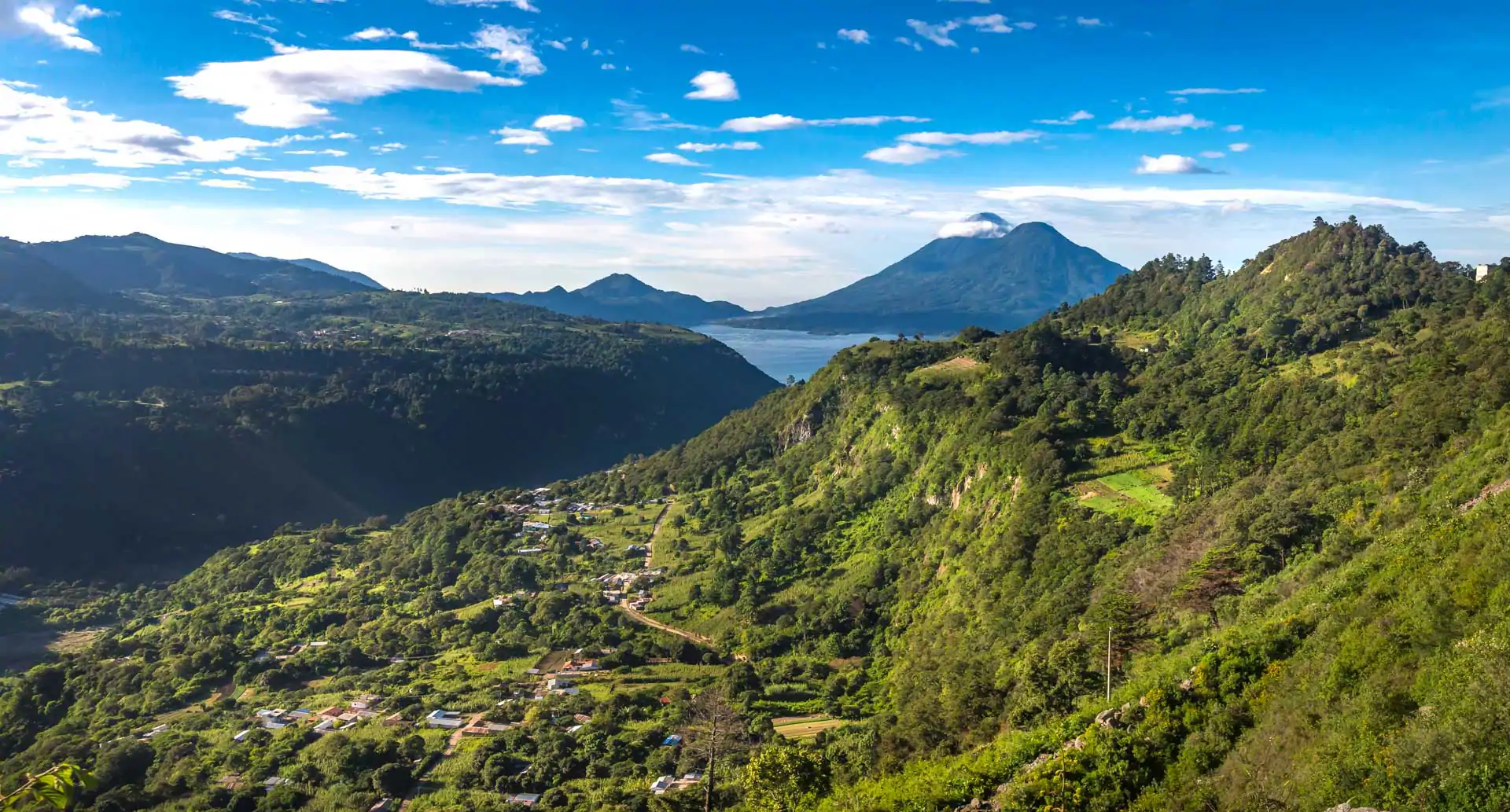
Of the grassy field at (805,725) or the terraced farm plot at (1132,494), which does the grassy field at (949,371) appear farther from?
the grassy field at (805,725)

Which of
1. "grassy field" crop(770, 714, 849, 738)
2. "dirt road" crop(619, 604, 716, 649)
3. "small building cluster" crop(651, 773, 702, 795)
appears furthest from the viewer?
"dirt road" crop(619, 604, 716, 649)

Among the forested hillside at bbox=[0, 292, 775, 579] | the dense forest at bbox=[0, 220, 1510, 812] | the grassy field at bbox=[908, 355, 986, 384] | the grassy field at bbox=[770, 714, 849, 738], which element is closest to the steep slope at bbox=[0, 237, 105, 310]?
the forested hillside at bbox=[0, 292, 775, 579]

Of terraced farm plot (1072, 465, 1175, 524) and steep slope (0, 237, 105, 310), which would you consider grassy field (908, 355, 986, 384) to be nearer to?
terraced farm plot (1072, 465, 1175, 524)

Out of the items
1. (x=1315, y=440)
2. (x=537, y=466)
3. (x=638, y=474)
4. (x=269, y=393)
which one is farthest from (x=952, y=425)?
(x=269, y=393)

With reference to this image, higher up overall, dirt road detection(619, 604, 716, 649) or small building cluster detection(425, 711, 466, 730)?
dirt road detection(619, 604, 716, 649)

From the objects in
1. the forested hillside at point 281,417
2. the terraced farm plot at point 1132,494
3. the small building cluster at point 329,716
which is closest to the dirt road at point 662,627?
the small building cluster at point 329,716
